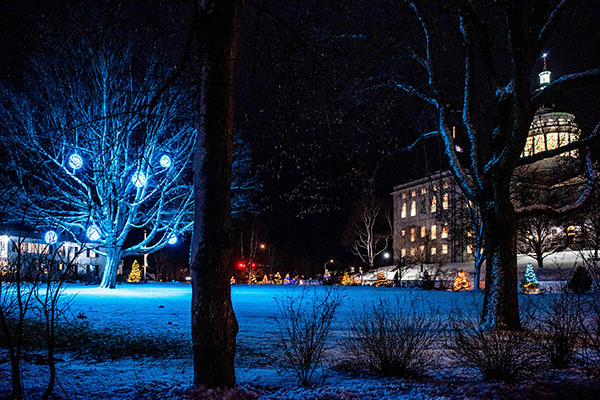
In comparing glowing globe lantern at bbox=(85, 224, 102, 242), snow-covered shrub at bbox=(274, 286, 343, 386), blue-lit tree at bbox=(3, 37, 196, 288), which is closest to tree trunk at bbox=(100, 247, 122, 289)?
blue-lit tree at bbox=(3, 37, 196, 288)

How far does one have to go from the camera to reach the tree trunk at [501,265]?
860 centimetres

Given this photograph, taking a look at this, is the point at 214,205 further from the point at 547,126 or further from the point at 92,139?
the point at 92,139

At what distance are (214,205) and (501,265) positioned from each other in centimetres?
683

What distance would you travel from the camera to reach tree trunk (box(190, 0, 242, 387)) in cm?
415

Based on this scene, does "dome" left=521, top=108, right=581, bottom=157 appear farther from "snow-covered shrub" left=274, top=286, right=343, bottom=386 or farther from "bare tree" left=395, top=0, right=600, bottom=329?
"snow-covered shrub" left=274, top=286, right=343, bottom=386

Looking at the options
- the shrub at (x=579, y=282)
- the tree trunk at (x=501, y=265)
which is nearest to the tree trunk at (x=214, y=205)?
the shrub at (x=579, y=282)

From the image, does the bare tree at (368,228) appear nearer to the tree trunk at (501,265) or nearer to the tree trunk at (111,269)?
the tree trunk at (111,269)

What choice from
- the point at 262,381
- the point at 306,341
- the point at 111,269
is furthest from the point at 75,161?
the point at 306,341

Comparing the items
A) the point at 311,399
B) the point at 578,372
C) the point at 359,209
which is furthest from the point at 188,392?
the point at 359,209

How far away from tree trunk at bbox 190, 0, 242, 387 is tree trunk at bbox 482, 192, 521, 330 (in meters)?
6.35

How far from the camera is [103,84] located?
20.0 metres

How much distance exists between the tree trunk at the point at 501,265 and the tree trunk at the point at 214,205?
6.35 m

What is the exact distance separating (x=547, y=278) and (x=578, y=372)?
33.4m

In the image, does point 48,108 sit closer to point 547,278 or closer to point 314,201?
point 314,201
